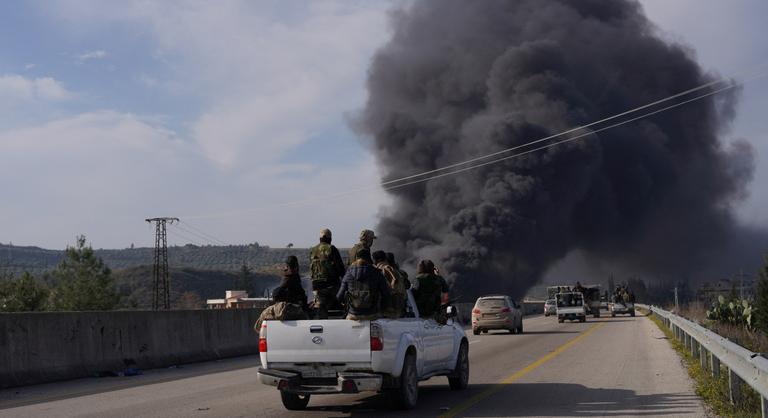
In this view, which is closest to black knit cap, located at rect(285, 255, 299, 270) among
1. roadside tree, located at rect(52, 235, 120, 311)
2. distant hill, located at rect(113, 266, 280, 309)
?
roadside tree, located at rect(52, 235, 120, 311)

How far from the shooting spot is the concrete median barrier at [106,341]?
552 inches

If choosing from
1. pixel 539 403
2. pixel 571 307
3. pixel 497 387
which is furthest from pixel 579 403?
pixel 571 307

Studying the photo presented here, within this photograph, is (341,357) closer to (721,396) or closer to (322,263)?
(322,263)

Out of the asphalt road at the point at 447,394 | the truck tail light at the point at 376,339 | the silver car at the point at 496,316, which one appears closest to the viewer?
the truck tail light at the point at 376,339

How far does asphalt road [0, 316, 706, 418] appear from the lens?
9789 mm

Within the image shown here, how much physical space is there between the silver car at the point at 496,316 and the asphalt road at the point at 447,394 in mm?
11494

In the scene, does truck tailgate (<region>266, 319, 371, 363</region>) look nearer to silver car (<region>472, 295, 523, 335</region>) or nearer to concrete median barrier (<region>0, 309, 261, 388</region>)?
concrete median barrier (<region>0, 309, 261, 388</region>)

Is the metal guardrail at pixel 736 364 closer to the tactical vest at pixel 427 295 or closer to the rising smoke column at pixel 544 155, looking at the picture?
the tactical vest at pixel 427 295

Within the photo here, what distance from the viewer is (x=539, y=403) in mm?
10156

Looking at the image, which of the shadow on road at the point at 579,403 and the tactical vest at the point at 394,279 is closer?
the shadow on road at the point at 579,403

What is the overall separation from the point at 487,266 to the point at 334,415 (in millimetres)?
54752

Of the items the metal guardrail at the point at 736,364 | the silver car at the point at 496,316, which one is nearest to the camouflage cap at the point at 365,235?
the metal guardrail at the point at 736,364

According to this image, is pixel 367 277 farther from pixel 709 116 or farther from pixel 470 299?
pixel 709 116

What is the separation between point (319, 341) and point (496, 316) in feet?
68.5
